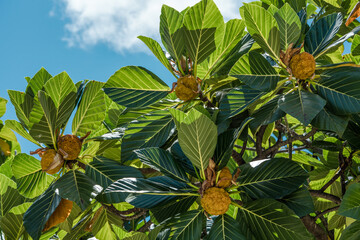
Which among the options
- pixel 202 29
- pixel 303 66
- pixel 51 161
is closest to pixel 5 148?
pixel 51 161

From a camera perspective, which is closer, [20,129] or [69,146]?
[69,146]

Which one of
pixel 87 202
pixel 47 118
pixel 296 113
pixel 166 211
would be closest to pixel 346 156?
pixel 296 113

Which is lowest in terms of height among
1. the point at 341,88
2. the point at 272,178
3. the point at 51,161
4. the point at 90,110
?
the point at 272,178

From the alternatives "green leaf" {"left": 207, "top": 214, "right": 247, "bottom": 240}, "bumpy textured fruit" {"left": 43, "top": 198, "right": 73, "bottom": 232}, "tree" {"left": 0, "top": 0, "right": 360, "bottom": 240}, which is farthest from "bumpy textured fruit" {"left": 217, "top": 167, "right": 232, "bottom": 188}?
"bumpy textured fruit" {"left": 43, "top": 198, "right": 73, "bottom": 232}

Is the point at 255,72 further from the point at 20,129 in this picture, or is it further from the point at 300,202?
the point at 20,129

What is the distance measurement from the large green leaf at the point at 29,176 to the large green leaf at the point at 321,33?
1.35 meters

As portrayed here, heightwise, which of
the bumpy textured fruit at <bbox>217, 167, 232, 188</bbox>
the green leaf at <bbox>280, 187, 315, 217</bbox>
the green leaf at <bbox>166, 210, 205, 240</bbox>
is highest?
the bumpy textured fruit at <bbox>217, 167, 232, 188</bbox>

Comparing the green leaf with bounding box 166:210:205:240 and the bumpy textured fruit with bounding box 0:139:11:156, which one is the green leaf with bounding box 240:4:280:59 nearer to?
the green leaf with bounding box 166:210:205:240

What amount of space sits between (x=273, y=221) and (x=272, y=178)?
152mm

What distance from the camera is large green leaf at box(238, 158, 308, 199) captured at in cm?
151

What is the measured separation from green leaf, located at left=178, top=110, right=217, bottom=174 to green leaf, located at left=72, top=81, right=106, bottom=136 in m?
0.61

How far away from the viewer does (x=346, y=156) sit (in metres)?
2.22

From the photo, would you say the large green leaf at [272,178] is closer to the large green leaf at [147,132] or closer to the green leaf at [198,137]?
the green leaf at [198,137]

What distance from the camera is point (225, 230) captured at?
4.86ft
